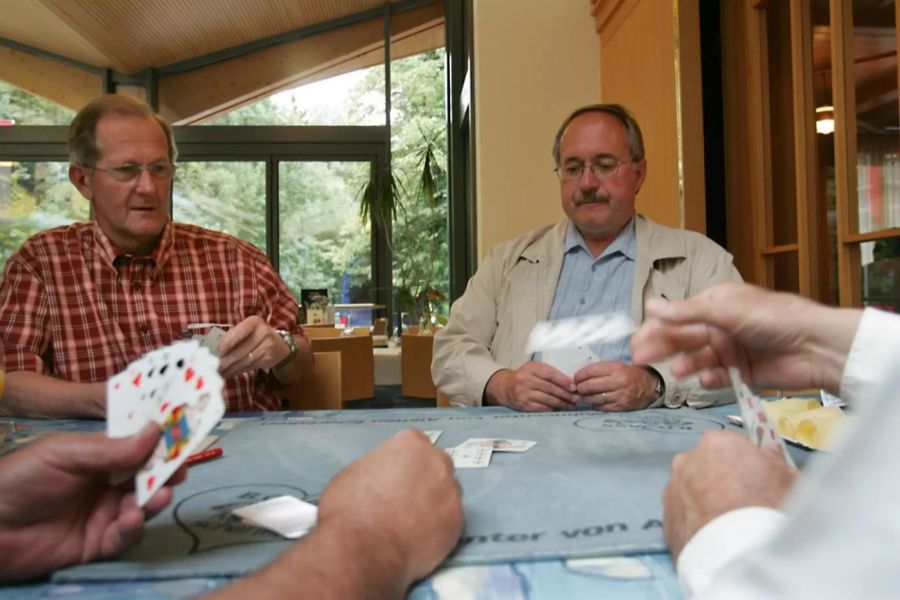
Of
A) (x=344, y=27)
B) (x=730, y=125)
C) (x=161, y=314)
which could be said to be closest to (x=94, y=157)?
(x=161, y=314)

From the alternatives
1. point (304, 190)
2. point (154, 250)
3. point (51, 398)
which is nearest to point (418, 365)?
point (154, 250)

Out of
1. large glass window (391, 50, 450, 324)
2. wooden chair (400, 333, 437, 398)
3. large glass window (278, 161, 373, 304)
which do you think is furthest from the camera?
large glass window (278, 161, 373, 304)

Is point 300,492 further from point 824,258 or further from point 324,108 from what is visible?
point 324,108

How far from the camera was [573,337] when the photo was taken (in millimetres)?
1612

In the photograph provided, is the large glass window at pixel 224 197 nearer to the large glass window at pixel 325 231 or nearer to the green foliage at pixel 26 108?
the large glass window at pixel 325 231

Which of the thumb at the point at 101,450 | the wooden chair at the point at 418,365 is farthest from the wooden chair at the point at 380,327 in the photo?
the thumb at the point at 101,450

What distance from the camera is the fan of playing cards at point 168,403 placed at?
22.5 inches

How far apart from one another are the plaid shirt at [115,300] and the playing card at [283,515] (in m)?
1.05

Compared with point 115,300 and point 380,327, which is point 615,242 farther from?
point 380,327

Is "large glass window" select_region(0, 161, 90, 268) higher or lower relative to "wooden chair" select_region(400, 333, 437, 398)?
higher

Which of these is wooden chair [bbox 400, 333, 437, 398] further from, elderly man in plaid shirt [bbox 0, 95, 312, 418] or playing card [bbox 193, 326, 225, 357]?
playing card [bbox 193, 326, 225, 357]

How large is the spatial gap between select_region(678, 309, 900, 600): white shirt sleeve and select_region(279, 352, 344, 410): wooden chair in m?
1.75

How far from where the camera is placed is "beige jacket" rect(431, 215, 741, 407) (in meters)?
1.83

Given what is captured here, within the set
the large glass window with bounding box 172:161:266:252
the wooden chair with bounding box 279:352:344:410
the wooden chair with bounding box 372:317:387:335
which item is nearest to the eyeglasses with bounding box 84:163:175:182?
the wooden chair with bounding box 279:352:344:410
